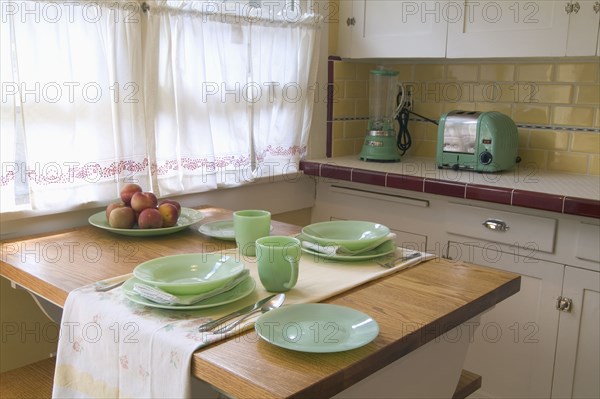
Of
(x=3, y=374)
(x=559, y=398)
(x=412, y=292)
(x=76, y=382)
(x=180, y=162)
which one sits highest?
(x=180, y=162)

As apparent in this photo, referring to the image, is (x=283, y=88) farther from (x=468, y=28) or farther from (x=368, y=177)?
(x=468, y=28)

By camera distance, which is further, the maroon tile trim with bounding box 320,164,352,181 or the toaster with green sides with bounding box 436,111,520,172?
the maroon tile trim with bounding box 320,164,352,181

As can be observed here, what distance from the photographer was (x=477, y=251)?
2289 millimetres

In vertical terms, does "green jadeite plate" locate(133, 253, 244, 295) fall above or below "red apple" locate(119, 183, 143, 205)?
below

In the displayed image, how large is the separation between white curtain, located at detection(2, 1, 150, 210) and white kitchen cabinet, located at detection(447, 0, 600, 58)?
51.3 inches

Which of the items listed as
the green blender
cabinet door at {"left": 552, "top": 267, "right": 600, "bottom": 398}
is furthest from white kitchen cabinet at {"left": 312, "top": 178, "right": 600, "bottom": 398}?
the green blender

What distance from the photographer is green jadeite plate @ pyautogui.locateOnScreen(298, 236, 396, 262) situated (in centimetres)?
152

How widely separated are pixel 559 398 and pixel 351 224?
1.11 m

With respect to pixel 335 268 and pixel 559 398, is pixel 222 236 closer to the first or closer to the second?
pixel 335 268

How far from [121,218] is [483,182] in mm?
1317

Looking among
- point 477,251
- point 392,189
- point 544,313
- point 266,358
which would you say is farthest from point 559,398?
point 266,358

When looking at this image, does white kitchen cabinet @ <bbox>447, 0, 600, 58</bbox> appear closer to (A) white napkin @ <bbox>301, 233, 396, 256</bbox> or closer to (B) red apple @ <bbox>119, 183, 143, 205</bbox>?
(A) white napkin @ <bbox>301, 233, 396, 256</bbox>

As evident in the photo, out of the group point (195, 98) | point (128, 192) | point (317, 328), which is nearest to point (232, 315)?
point (317, 328)

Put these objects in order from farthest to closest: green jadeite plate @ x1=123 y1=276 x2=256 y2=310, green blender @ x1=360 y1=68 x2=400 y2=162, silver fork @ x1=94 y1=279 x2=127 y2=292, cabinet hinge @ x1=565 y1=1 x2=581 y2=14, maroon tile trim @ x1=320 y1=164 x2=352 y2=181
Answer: green blender @ x1=360 y1=68 x2=400 y2=162 < maroon tile trim @ x1=320 y1=164 x2=352 y2=181 < cabinet hinge @ x1=565 y1=1 x2=581 y2=14 < silver fork @ x1=94 y1=279 x2=127 y2=292 < green jadeite plate @ x1=123 y1=276 x2=256 y2=310
